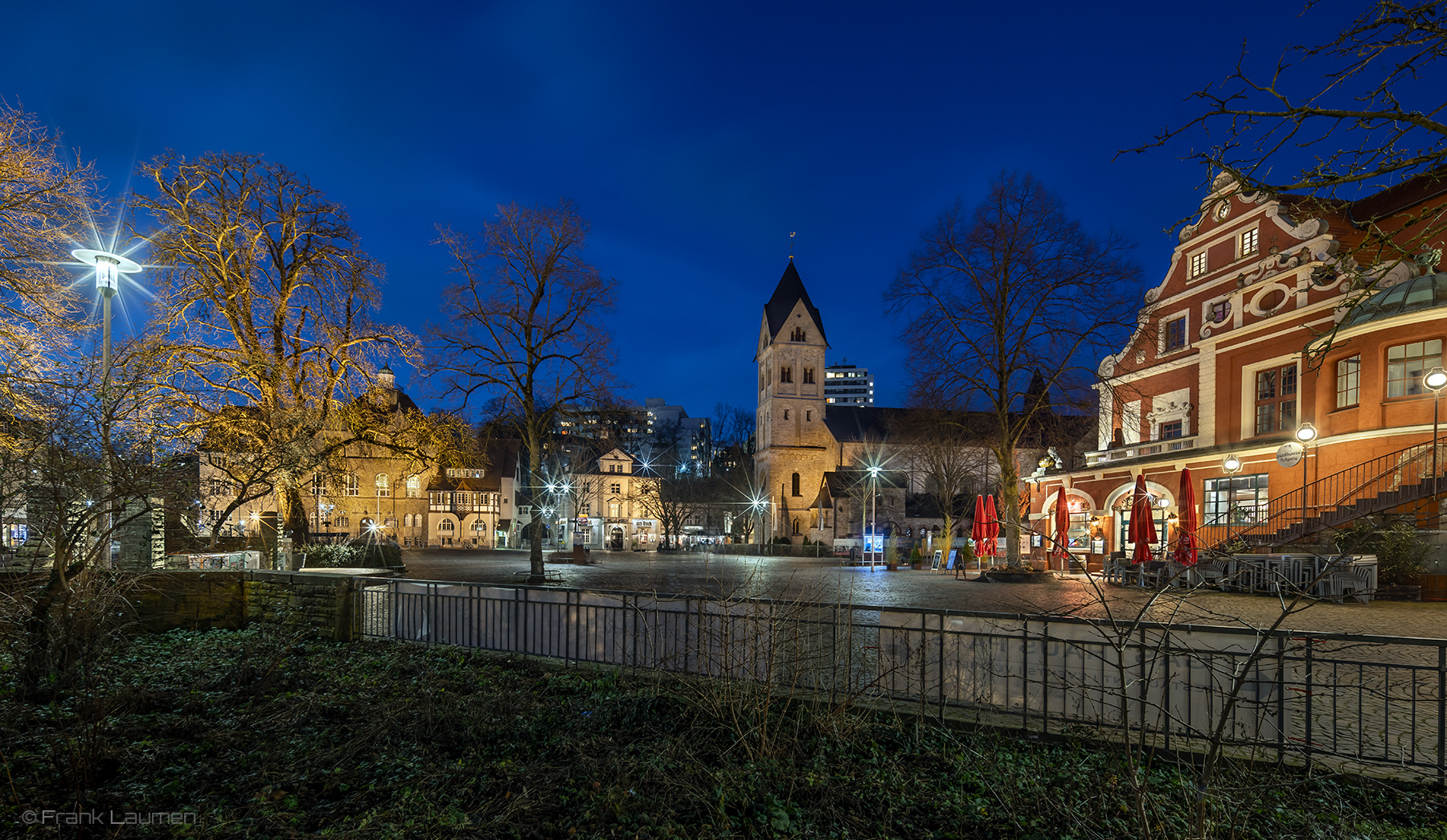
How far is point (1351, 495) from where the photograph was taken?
19.8 meters

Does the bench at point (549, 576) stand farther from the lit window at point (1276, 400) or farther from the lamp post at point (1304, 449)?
the lit window at point (1276, 400)

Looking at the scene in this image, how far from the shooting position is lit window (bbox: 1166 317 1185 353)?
96.7 feet

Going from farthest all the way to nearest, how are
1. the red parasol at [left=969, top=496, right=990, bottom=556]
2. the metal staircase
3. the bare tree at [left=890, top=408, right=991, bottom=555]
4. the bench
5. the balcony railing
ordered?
the bare tree at [left=890, top=408, right=991, bottom=555], the balcony railing, the red parasol at [left=969, top=496, right=990, bottom=556], the bench, the metal staircase

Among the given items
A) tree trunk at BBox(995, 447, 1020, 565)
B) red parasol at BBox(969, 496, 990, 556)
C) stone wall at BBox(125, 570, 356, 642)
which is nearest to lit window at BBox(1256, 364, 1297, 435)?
tree trunk at BBox(995, 447, 1020, 565)

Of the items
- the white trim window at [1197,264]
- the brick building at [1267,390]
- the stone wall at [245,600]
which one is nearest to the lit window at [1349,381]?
the brick building at [1267,390]

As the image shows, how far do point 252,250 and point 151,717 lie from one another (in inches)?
653

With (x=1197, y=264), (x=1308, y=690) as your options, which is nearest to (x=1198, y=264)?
(x=1197, y=264)

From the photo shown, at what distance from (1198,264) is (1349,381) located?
8495mm

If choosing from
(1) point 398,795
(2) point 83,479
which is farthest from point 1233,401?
(2) point 83,479

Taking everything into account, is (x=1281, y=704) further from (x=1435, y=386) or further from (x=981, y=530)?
(x=981, y=530)

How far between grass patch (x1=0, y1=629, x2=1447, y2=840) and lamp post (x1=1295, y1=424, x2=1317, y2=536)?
19.3 meters

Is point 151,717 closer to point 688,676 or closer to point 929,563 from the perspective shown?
point 688,676

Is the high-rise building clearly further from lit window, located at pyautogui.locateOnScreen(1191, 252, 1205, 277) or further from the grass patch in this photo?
the grass patch

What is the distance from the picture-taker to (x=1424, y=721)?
652 centimetres
